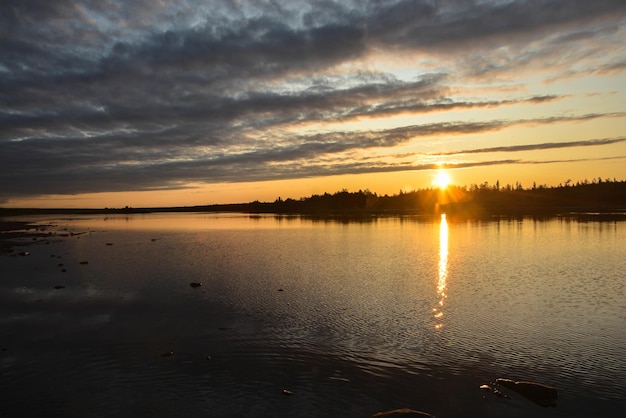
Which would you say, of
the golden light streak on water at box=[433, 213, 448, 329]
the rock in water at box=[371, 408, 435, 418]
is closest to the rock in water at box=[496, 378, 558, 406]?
the rock in water at box=[371, 408, 435, 418]

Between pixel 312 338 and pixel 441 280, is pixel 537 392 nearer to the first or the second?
pixel 312 338

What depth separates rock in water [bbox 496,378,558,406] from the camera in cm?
→ 1119

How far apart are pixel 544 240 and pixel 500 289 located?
28816mm

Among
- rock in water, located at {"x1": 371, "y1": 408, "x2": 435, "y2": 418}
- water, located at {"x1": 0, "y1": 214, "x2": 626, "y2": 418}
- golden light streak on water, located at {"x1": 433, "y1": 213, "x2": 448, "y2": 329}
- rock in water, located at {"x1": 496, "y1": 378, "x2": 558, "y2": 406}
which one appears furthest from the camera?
golden light streak on water, located at {"x1": 433, "y1": 213, "x2": 448, "y2": 329}

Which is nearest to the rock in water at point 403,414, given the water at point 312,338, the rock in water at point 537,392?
the water at point 312,338

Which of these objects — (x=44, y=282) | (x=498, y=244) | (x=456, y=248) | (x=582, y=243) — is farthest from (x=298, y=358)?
(x=582, y=243)

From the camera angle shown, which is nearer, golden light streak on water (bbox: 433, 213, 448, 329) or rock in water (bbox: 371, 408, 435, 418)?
rock in water (bbox: 371, 408, 435, 418)

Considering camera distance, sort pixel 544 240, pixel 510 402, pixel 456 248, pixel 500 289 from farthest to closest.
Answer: pixel 544 240 → pixel 456 248 → pixel 500 289 → pixel 510 402

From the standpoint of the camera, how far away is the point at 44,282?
94.8 ft

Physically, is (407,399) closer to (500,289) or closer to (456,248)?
(500,289)

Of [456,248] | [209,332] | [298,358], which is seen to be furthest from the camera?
[456,248]

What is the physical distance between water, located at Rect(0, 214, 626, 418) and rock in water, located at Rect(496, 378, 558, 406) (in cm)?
27

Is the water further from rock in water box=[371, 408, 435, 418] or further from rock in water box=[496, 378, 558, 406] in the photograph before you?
rock in water box=[371, 408, 435, 418]

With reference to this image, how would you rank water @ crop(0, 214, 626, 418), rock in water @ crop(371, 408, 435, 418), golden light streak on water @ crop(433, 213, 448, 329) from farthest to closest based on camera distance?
golden light streak on water @ crop(433, 213, 448, 329) < water @ crop(0, 214, 626, 418) < rock in water @ crop(371, 408, 435, 418)
